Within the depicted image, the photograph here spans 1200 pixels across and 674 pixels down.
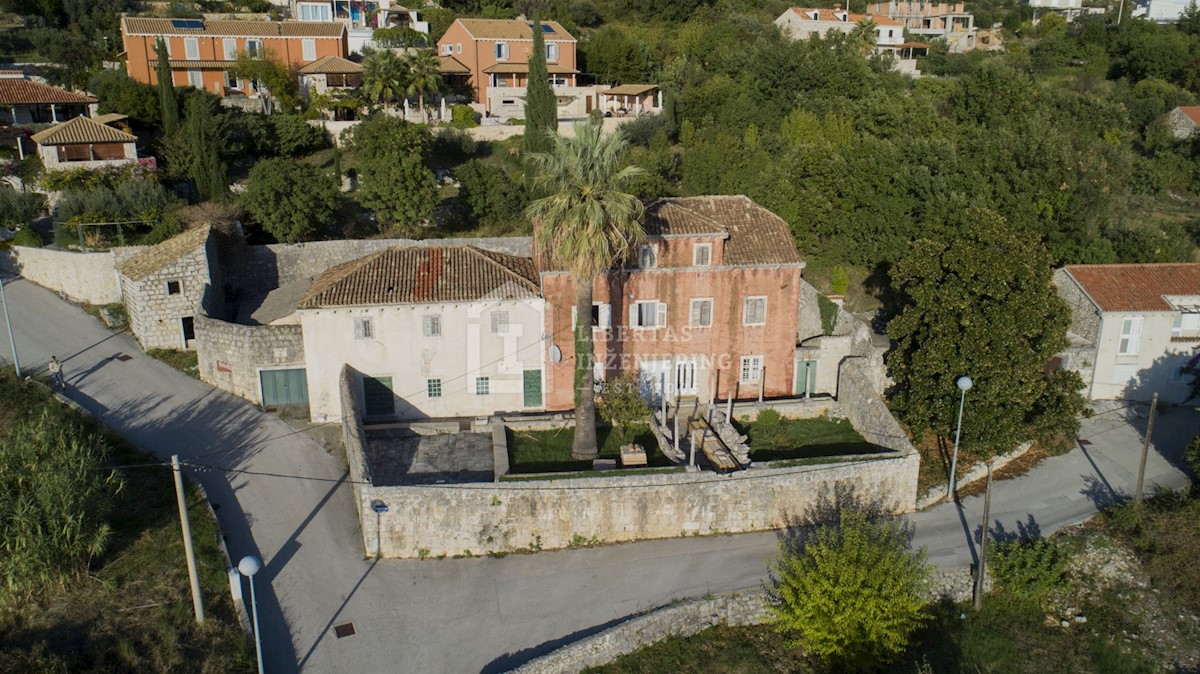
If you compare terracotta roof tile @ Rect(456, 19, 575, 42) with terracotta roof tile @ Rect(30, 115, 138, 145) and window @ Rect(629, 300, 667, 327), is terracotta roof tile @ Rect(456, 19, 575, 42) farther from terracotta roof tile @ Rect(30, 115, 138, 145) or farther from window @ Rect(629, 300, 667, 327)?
window @ Rect(629, 300, 667, 327)

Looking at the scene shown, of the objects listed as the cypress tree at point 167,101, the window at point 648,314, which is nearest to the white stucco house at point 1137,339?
the window at point 648,314

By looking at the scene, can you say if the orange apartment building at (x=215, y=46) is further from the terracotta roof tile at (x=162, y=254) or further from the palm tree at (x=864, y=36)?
the palm tree at (x=864, y=36)

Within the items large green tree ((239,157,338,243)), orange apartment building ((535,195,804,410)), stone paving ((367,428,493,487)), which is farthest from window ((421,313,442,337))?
large green tree ((239,157,338,243))

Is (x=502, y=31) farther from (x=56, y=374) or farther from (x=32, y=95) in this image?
(x=56, y=374)

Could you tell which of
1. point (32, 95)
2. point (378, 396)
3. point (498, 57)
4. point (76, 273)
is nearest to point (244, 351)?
point (378, 396)

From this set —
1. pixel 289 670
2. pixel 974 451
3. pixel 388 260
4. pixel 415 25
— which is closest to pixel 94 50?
pixel 415 25

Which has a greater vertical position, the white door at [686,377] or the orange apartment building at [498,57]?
the orange apartment building at [498,57]
